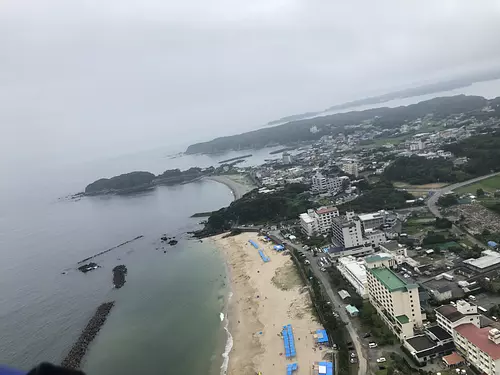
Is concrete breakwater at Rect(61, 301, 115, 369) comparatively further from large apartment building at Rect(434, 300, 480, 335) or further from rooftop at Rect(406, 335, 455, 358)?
large apartment building at Rect(434, 300, 480, 335)

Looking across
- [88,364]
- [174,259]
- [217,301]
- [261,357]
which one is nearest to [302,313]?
[261,357]

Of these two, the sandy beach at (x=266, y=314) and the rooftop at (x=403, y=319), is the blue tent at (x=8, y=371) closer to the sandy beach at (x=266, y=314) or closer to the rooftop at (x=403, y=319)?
the sandy beach at (x=266, y=314)

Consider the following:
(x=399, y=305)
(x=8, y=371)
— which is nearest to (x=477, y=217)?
(x=399, y=305)

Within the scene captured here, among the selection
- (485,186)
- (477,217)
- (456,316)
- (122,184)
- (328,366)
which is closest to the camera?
(328,366)

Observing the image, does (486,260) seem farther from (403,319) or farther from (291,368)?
(291,368)

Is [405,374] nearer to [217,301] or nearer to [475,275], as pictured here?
[475,275]

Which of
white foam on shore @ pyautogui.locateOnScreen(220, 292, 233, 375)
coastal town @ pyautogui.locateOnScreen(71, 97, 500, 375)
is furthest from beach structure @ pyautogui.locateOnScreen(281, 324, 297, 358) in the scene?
white foam on shore @ pyautogui.locateOnScreen(220, 292, 233, 375)
